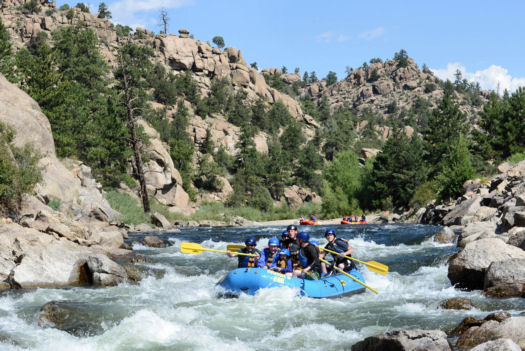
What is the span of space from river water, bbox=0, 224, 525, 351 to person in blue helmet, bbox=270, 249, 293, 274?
88cm

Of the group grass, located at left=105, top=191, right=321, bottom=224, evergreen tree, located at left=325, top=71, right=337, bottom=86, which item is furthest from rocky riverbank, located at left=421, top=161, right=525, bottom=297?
evergreen tree, located at left=325, top=71, right=337, bottom=86

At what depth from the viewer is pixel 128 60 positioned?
5712 cm

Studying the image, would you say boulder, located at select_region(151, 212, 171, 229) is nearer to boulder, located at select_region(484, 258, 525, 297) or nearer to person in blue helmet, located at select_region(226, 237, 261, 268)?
person in blue helmet, located at select_region(226, 237, 261, 268)

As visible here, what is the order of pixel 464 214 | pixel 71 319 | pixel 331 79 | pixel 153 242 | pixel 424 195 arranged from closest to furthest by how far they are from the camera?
1. pixel 71 319
2. pixel 153 242
3. pixel 464 214
4. pixel 424 195
5. pixel 331 79

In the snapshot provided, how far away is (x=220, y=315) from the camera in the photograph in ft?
27.9

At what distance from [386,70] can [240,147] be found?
114 m

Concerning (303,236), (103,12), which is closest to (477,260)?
(303,236)

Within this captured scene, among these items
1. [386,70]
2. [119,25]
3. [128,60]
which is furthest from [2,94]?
[386,70]

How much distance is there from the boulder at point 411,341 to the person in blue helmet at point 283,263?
449 centimetres

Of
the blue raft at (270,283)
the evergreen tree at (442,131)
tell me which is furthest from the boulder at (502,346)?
the evergreen tree at (442,131)

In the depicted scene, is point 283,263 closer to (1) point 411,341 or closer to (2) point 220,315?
(2) point 220,315

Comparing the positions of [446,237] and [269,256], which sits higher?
[269,256]

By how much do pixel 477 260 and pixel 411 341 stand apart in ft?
16.3

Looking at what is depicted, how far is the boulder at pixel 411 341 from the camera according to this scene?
5.49m
